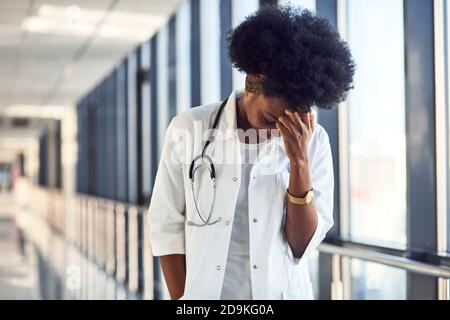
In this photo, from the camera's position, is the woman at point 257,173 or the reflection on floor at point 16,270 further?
the reflection on floor at point 16,270

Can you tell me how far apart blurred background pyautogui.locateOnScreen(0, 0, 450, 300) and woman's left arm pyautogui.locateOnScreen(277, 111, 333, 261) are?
25cm

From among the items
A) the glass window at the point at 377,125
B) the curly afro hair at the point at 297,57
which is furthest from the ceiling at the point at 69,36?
the curly afro hair at the point at 297,57

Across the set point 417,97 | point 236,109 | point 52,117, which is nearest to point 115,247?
point 417,97

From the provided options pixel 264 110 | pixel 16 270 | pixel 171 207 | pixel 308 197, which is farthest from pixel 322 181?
pixel 16 270

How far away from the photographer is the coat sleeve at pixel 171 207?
1.34m

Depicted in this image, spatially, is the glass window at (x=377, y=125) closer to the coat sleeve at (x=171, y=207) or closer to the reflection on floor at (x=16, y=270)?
the coat sleeve at (x=171, y=207)

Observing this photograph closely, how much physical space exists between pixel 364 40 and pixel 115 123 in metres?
6.89

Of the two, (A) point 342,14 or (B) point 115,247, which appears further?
(B) point 115,247

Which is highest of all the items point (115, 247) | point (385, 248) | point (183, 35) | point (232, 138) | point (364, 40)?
point (183, 35)

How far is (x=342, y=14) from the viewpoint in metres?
3.10

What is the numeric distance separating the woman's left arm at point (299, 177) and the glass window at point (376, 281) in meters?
1.55

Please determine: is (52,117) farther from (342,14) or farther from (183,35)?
(342,14)

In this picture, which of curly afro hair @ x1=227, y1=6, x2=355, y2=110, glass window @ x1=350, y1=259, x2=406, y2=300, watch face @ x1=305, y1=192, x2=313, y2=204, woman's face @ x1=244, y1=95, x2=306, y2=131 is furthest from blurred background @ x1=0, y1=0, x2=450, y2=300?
watch face @ x1=305, y1=192, x2=313, y2=204

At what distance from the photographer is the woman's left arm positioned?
1.21 m
